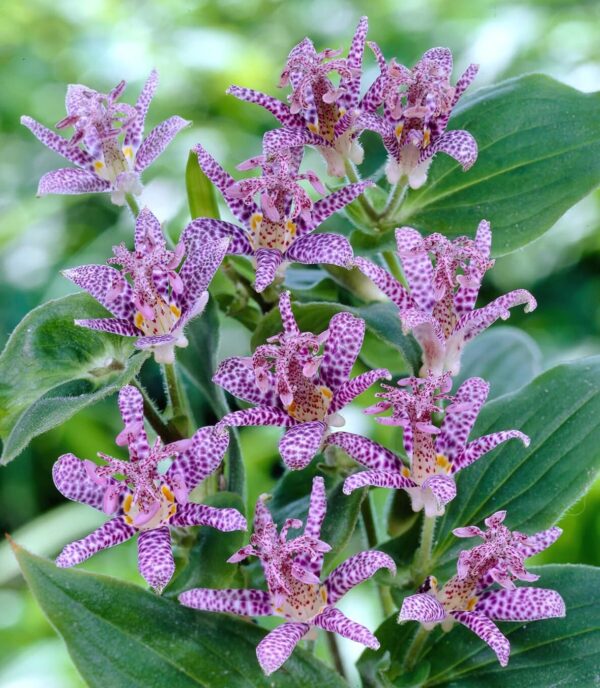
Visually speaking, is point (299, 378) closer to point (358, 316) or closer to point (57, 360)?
point (358, 316)

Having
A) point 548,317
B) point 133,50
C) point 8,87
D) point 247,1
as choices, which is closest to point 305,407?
point 548,317

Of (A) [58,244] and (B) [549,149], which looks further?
(A) [58,244]

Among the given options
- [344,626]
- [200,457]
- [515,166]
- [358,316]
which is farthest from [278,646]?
[515,166]

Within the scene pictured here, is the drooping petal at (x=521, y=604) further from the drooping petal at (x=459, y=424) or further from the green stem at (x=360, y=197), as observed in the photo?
the green stem at (x=360, y=197)

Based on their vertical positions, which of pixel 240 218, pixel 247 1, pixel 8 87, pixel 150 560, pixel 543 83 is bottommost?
pixel 150 560

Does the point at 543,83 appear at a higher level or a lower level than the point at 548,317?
higher

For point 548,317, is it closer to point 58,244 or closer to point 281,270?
point 58,244

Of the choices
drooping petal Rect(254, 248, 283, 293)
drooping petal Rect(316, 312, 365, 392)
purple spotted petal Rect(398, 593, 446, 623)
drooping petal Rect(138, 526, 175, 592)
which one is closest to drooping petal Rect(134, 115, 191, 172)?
drooping petal Rect(254, 248, 283, 293)
